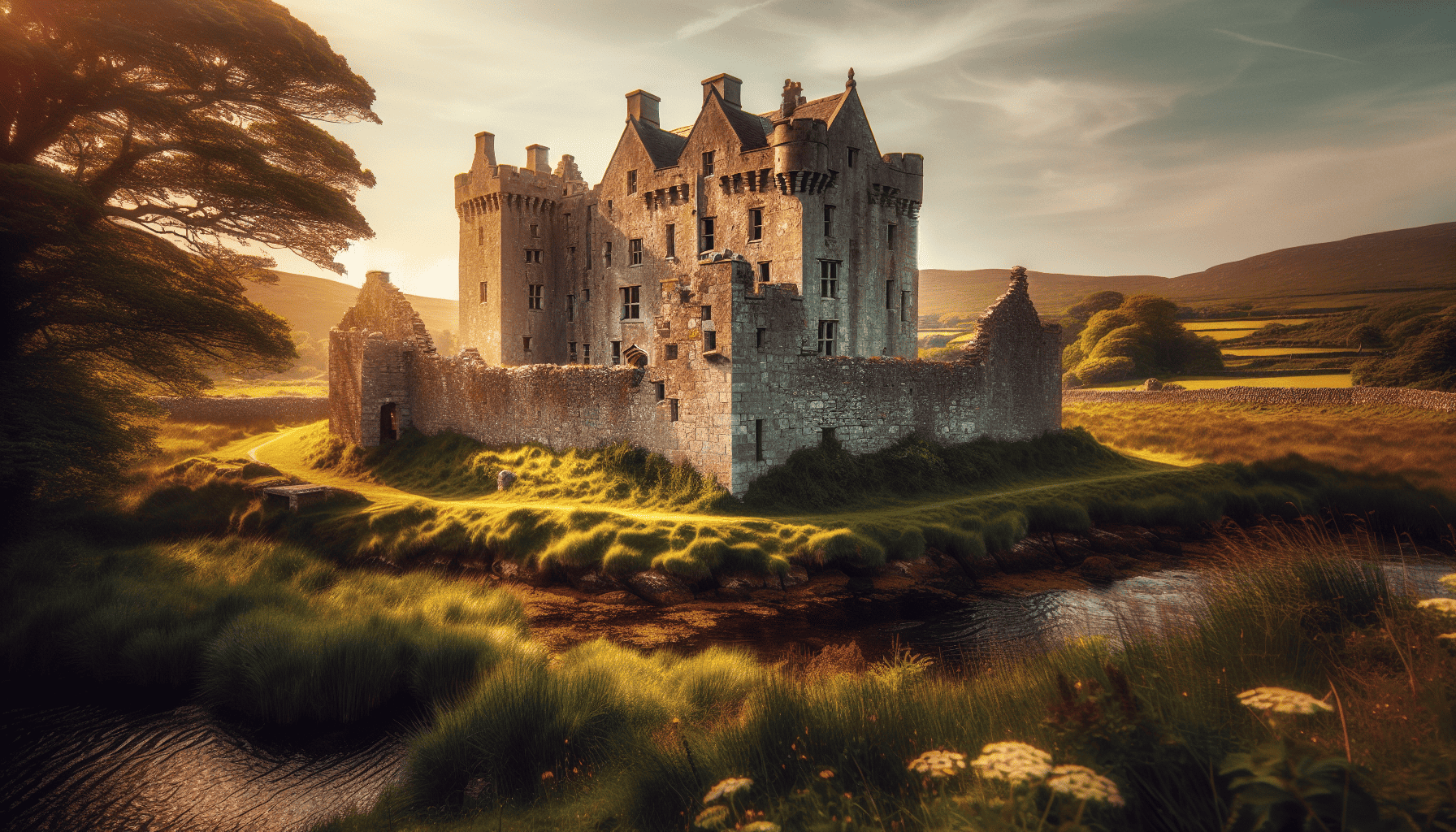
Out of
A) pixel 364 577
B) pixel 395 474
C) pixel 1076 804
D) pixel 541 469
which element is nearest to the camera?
pixel 1076 804

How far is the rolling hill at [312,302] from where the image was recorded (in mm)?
108875

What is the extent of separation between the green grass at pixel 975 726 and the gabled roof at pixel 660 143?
3125 centimetres

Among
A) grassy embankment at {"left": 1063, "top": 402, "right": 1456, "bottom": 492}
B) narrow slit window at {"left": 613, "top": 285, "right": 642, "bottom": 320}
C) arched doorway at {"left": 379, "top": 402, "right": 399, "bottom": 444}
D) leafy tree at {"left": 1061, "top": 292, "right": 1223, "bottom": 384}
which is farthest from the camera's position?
leafy tree at {"left": 1061, "top": 292, "right": 1223, "bottom": 384}

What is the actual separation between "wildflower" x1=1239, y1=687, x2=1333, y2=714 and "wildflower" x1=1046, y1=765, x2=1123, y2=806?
2.71ft

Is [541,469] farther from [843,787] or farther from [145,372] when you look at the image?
[843,787]

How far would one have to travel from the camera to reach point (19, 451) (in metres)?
11.9

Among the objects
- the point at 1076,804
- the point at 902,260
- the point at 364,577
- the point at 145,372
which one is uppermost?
the point at 902,260

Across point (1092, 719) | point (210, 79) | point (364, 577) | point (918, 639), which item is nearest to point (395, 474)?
point (364, 577)

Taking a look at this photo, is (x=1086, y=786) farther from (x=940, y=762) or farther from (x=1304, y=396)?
(x=1304, y=396)

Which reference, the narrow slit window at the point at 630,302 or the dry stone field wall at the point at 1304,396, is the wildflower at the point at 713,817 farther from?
the dry stone field wall at the point at 1304,396

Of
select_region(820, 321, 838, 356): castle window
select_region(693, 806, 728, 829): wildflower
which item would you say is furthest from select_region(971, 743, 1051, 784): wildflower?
select_region(820, 321, 838, 356): castle window

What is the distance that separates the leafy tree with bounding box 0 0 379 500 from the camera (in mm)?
13117

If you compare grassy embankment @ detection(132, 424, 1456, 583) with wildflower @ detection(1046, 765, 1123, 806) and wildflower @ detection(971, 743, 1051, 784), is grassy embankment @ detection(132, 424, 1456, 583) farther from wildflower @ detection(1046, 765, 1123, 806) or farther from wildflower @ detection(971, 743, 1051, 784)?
wildflower @ detection(1046, 765, 1123, 806)

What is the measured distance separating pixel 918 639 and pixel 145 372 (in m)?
19.1
